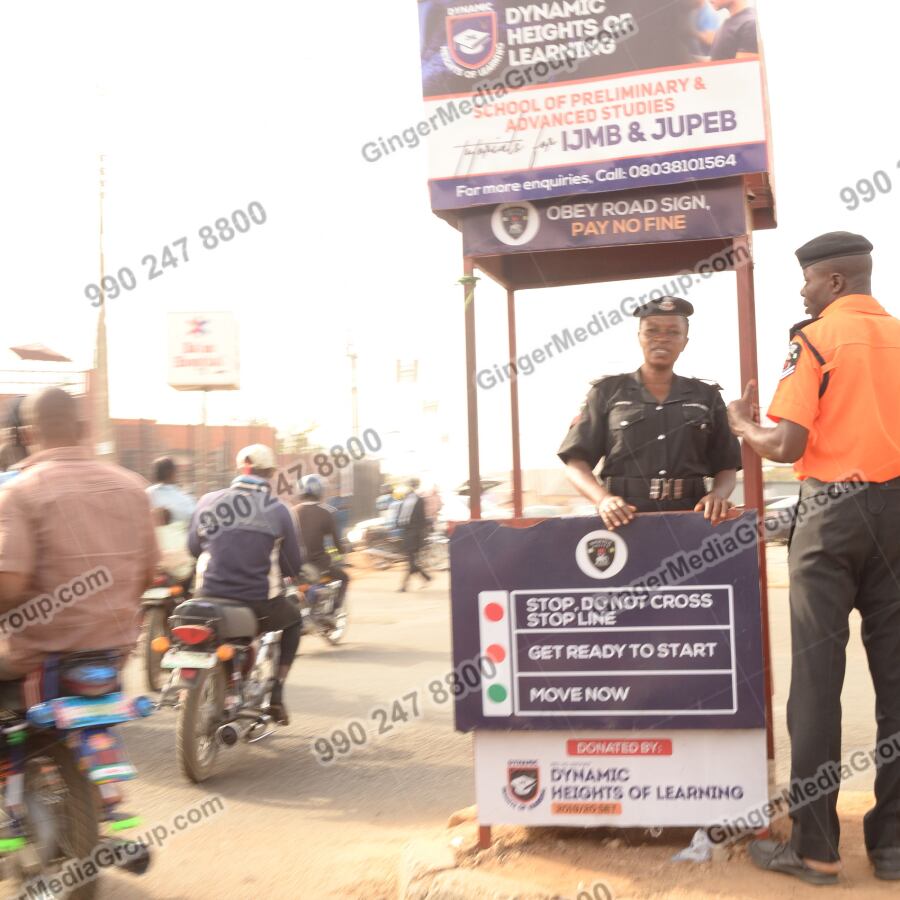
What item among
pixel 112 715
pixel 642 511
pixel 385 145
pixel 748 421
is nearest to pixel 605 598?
pixel 642 511

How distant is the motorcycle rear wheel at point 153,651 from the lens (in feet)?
30.0

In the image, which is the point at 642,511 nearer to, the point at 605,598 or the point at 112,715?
the point at 605,598

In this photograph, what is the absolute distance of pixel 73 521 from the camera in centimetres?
410

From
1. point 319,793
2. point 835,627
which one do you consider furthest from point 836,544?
point 319,793

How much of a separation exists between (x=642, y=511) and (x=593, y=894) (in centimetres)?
146

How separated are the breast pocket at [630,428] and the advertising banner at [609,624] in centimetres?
44

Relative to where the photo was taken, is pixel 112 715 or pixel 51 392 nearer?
pixel 112 715

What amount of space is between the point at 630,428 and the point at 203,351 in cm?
2342

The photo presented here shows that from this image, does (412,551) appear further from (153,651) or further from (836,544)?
(836,544)

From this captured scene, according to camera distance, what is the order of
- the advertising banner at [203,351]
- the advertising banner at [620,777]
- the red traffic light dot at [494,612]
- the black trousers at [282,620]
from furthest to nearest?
1. the advertising banner at [203,351]
2. the black trousers at [282,620]
3. the red traffic light dot at [494,612]
4. the advertising banner at [620,777]

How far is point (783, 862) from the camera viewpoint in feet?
12.5

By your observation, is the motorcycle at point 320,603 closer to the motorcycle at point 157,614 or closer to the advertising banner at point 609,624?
the motorcycle at point 157,614

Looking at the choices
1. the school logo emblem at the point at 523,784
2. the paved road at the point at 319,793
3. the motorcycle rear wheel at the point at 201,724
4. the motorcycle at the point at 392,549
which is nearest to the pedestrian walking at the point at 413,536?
the motorcycle at the point at 392,549

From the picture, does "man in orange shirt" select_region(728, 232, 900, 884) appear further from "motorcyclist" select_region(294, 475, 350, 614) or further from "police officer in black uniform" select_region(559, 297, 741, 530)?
"motorcyclist" select_region(294, 475, 350, 614)
